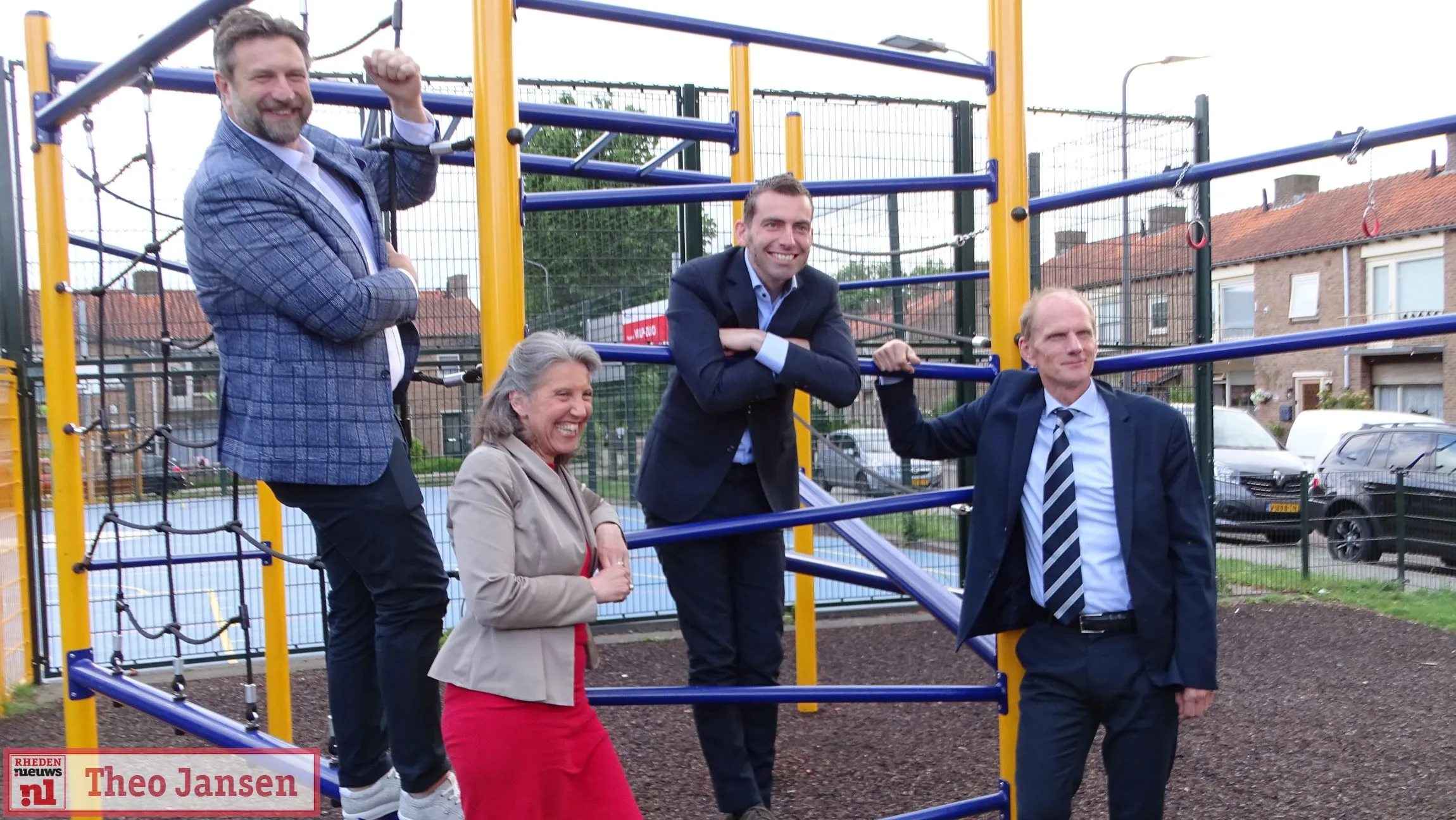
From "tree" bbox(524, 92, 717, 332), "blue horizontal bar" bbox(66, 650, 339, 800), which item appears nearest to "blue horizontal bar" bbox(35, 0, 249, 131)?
"blue horizontal bar" bbox(66, 650, 339, 800)

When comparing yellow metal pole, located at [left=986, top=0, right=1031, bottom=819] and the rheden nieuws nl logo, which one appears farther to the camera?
the rheden nieuws nl logo

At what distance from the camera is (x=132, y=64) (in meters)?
2.35

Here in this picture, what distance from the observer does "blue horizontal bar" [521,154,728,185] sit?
3492mm

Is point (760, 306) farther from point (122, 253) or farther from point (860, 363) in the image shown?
point (122, 253)

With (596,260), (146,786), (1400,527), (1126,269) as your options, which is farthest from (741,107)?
(1400,527)

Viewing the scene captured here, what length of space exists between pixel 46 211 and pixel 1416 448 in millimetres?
12008

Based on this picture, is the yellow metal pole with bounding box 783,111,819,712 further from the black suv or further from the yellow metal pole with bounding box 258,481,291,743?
the black suv

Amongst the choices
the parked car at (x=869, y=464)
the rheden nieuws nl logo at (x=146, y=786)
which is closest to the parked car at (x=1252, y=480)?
the parked car at (x=869, y=464)

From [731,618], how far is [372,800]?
2.99 ft

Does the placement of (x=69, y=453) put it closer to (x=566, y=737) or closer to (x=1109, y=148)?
(x=566, y=737)

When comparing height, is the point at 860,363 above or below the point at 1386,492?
above

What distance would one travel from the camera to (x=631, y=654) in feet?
18.8

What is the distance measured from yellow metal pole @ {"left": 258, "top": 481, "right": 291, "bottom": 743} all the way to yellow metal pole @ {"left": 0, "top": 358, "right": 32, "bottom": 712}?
2404 millimetres

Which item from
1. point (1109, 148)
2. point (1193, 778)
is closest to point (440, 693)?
point (1193, 778)
